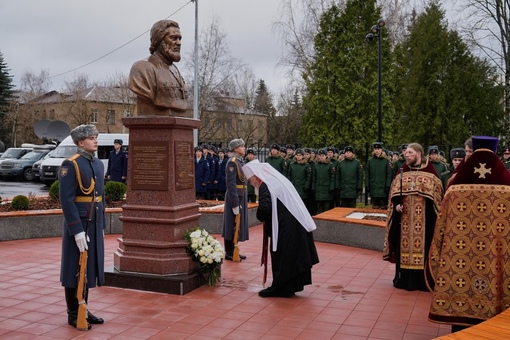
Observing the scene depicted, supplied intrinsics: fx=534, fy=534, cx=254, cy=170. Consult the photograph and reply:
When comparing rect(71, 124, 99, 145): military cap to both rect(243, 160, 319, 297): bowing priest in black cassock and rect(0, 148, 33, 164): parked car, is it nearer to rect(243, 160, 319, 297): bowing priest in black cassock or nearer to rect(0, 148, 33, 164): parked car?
rect(243, 160, 319, 297): bowing priest in black cassock

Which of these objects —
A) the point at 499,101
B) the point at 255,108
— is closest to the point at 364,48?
the point at 499,101

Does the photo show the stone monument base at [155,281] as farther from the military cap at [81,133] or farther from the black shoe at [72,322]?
the military cap at [81,133]

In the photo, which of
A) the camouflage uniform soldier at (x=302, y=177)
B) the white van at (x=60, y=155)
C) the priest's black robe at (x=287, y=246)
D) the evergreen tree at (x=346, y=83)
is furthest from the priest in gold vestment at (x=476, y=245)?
the white van at (x=60, y=155)

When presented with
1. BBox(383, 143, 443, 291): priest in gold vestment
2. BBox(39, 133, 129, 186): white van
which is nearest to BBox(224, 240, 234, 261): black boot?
BBox(383, 143, 443, 291): priest in gold vestment

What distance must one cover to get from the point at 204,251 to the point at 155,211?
2.70 ft

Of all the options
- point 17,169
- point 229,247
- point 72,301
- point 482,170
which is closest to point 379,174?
point 229,247

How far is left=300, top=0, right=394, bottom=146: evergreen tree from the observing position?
2262 centimetres

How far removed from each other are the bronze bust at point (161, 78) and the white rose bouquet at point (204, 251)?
1663 millimetres

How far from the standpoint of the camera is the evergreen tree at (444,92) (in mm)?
22875

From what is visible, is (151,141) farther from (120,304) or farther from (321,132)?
(321,132)

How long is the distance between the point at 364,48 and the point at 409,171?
17.6 meters

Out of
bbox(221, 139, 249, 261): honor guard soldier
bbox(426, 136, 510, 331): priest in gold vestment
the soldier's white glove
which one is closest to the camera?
bbox(426, 136, 510, 331): priest in gold vestment

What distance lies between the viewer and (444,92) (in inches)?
909

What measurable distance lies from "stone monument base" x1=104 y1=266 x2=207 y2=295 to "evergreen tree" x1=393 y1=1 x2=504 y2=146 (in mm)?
18120
